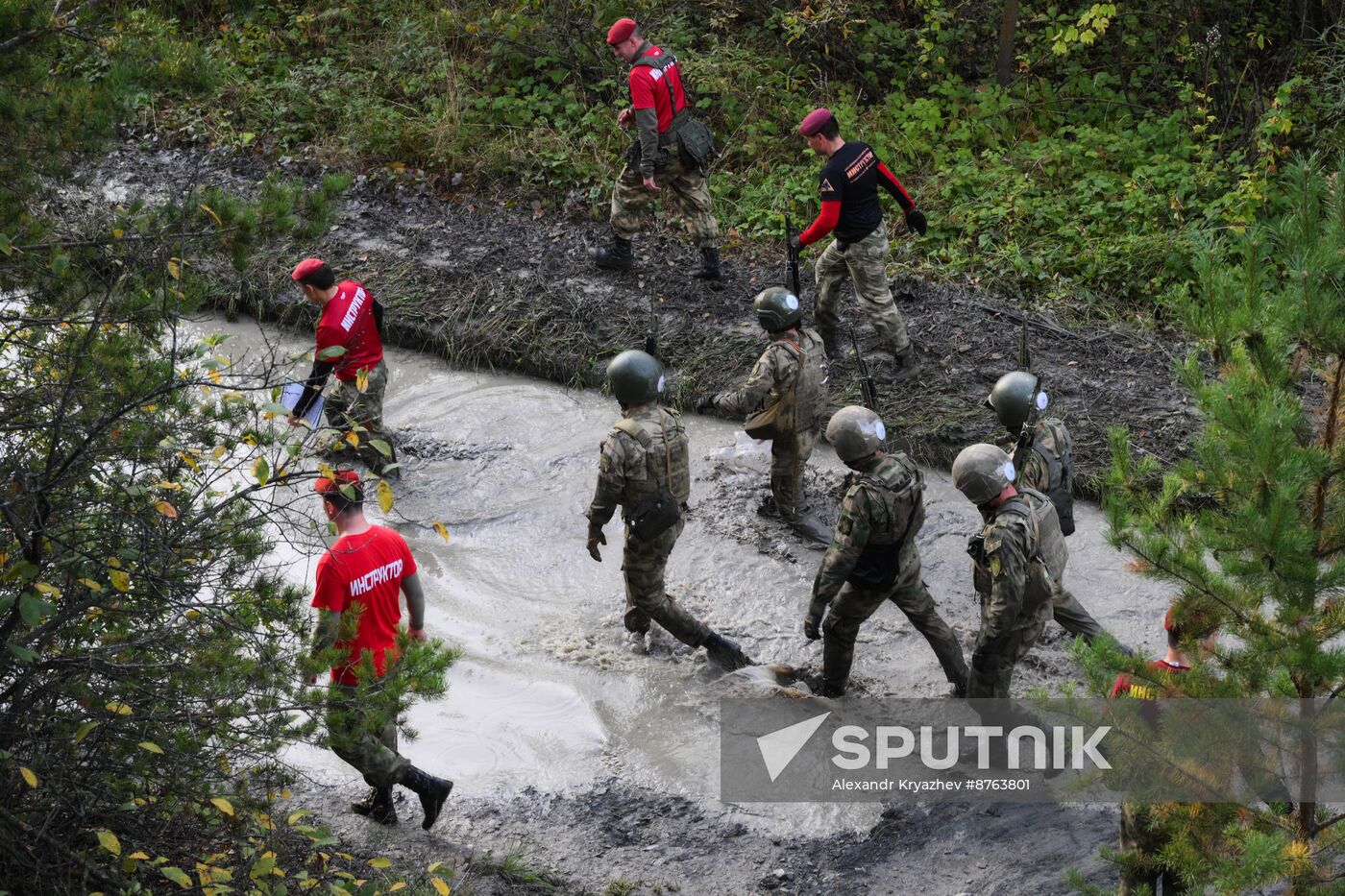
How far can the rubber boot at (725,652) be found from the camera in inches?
290

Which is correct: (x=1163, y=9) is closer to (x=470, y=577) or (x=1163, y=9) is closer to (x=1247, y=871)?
(x=470, y=577)

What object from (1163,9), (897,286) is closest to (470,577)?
(897,286)

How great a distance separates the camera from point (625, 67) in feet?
45.5

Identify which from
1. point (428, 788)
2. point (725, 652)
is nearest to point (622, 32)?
point (725, 652)

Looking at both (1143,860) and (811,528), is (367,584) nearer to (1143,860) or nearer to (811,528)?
(1143,860)

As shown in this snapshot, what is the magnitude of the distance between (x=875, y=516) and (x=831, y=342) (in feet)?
12.4

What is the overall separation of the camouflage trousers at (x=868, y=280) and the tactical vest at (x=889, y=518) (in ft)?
10.0

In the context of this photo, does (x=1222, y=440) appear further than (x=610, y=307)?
No

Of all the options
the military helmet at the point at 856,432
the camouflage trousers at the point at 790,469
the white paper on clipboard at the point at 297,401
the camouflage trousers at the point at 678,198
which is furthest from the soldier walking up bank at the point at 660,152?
the military helmet at the point at 856,432

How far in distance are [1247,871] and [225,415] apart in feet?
13.1

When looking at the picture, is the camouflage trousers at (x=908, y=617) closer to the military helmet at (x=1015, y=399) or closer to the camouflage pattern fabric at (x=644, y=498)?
the camouflage pattern fabric at (x=644, y=498)

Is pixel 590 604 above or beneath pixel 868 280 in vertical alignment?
beneath

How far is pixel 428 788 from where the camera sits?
6.12 meters

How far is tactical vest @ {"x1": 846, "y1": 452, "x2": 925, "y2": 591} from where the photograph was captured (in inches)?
256
